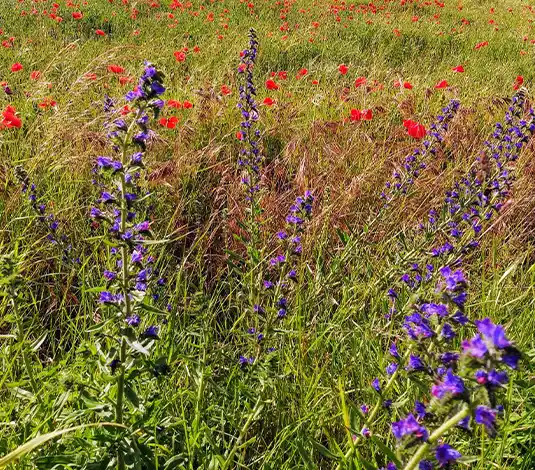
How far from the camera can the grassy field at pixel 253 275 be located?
1601 mm

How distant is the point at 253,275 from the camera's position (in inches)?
103

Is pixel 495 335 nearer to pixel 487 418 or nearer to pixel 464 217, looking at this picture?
pixel 487 418

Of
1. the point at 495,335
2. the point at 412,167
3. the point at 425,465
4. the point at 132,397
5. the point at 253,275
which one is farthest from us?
the point at 412,167

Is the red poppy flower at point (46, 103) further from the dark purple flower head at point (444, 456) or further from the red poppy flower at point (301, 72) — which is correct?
the dark purple flower head at point (444, 456)

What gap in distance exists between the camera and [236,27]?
9031 mm

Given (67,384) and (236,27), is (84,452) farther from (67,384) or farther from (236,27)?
(236,27)

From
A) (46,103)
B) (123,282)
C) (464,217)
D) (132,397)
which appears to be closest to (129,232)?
(123,282)

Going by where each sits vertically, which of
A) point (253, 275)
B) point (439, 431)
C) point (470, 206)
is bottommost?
point (253, 275)

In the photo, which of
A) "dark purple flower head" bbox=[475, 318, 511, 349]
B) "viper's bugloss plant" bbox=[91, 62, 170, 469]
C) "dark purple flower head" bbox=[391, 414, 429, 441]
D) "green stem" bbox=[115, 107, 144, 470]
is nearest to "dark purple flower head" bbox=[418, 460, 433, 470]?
"dark purple flower head" bbox=[391, 414, 429, 441]

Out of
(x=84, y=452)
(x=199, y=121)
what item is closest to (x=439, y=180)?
(x=199, y=121)

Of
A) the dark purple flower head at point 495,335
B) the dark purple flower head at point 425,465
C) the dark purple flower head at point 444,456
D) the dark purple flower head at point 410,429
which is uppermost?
the dark purple flower head at point 495,335

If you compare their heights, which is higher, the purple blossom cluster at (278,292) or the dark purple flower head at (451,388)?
the dark purple flower head at (451,388)

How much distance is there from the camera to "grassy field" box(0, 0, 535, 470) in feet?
5.25

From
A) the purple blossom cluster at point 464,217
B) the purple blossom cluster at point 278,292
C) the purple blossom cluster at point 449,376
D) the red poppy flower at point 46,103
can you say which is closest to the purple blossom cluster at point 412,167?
the purple blossom cluster at point 464,217
